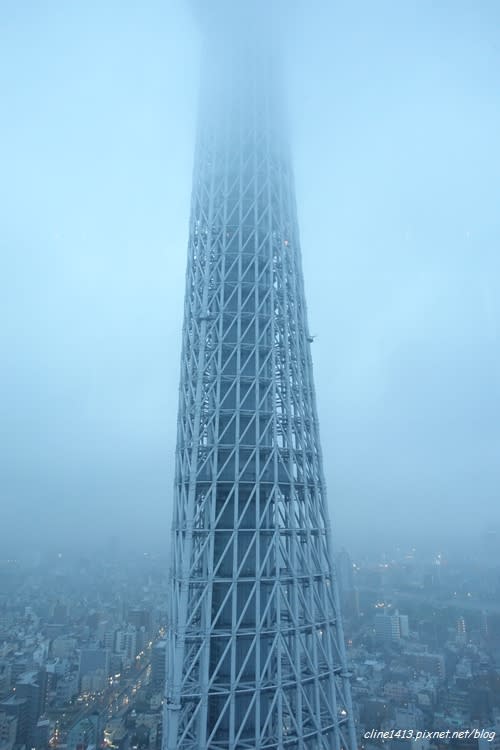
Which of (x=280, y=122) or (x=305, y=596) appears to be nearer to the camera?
(x=305, y=596)

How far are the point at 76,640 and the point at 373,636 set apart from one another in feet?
99.0

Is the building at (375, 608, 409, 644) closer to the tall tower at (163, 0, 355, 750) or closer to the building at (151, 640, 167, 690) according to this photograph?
the building at (151, 640, 167, 690)

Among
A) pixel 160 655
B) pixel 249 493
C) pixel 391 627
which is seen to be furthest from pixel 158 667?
pixel 249 493

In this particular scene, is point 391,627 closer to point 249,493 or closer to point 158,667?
point 158,667

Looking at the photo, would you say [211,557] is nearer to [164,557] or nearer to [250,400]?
[250,400]

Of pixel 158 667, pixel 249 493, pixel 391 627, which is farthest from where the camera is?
pixel 391 627

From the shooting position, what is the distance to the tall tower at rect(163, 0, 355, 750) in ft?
43.3

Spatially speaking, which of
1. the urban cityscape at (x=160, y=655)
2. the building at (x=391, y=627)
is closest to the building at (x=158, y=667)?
the urban cityscape at (x=160, y=655)

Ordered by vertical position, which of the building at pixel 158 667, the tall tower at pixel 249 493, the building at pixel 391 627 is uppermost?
the tall tower at pixel 249 493

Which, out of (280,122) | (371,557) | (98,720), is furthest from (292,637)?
(371,557)

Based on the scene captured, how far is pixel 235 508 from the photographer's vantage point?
1434 cm

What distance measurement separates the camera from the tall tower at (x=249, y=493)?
13195 millimetres

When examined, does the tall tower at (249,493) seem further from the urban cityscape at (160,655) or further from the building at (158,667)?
the building at (158,667)

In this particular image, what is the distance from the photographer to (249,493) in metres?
15.1
